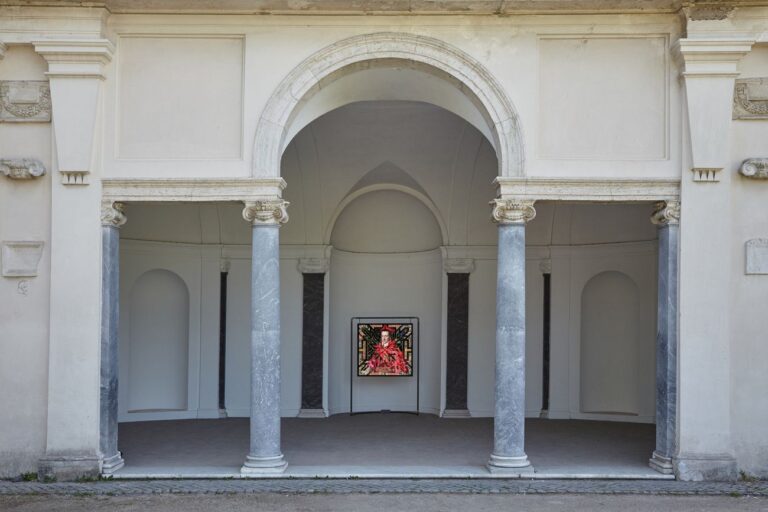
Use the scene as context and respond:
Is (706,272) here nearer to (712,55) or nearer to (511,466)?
(712,55)

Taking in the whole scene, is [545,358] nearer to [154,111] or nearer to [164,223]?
[164,223]

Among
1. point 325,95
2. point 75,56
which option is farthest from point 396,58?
point 75,56

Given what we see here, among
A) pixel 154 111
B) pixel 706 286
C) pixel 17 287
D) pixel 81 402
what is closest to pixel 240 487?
pixel 81 402

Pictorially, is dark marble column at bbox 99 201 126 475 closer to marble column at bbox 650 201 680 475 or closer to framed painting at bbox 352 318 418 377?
framed painting at bbox 352 318 418 377

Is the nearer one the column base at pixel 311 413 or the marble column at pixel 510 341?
the marble column at pixel 510 341

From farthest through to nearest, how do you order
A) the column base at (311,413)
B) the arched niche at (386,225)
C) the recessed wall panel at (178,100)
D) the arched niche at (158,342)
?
the arched niche at (386,225) → the column base at (311,413) → the arched niche at (158,342) → the recessed wall panel at (178,100)

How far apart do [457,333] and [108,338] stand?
6.72m

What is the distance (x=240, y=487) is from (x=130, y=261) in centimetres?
602

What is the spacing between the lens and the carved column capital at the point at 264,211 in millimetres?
10344

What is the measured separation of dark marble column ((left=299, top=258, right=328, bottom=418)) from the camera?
1512 cm


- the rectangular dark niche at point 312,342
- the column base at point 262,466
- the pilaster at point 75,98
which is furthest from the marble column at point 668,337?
the pilaster at point 75,98

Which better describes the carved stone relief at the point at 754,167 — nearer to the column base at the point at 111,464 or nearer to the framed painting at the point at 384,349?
the framed painting at the point at 384,349

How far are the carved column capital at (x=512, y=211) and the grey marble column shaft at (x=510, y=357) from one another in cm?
A: 6

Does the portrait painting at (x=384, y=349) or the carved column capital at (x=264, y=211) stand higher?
the carved column capital at (x=264, y=211)
